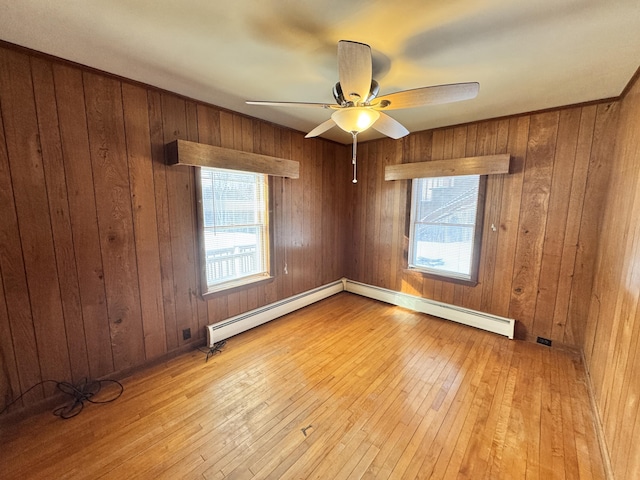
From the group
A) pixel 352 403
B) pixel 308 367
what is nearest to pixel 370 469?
pixel 352 403

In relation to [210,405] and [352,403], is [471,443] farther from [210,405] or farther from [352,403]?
[210,405]

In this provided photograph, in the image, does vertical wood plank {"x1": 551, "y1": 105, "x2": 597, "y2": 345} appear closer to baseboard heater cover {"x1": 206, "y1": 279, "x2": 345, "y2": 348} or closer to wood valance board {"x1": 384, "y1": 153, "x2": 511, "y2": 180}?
wood valance board {"x1": 384, "y1": 153, "x2": 511, "y2": 180}

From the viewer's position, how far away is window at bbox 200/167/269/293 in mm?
2635

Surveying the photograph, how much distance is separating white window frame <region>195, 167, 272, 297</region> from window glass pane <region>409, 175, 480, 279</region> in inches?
79.3

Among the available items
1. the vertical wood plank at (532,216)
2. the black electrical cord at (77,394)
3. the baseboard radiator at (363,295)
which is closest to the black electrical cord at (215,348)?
the baseboard radiator at (363,295)

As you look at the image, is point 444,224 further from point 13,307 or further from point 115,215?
point 13,307

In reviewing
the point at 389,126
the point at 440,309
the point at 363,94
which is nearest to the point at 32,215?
the point at 363,94

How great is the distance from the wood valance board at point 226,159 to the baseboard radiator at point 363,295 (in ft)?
5.40

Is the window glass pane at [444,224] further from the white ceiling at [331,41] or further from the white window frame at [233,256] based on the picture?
the white window frame at [233,256]

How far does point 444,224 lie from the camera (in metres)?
3.30

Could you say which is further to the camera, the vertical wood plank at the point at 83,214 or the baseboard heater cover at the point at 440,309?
the baseboard heater cover at the point at 440,309

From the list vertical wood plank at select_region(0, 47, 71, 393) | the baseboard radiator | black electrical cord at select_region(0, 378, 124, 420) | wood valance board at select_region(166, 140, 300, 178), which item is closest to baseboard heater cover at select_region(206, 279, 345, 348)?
the baseboard radiator

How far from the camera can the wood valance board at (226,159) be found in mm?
2203

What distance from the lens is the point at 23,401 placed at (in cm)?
175
